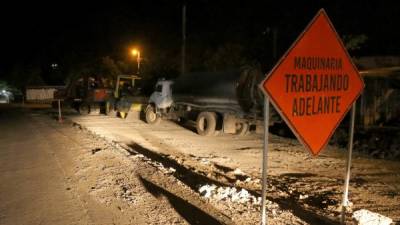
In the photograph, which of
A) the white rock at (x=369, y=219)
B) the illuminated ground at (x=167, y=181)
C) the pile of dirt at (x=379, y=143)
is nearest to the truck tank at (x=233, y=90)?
the illuminated ground at (x=167, y=181)

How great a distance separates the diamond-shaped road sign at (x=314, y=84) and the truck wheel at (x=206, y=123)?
11.6 m

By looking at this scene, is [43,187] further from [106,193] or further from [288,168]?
[288,168]

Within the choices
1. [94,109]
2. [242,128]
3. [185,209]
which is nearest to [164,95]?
[242,128]

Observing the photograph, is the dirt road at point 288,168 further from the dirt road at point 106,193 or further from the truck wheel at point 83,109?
the truck wheel at point 83,109

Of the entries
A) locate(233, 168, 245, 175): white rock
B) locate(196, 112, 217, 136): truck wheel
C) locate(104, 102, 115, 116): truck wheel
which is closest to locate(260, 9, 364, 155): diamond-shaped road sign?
locate(233, 168, 245, 175): white rock

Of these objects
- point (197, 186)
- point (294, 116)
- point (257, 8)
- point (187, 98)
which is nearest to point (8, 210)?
point (197, 186)

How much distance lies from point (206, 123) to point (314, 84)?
12369mm

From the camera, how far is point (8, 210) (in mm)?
7090

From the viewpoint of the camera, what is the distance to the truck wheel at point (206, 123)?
17.8m

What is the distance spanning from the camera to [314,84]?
5.90 meters

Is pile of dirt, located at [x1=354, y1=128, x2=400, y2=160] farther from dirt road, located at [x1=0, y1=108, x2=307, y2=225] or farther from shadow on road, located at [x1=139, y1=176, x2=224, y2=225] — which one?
shadow on road, located at [x1=139, y1=176, x2=224, y2=225]

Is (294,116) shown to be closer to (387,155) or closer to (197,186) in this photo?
(197,186)

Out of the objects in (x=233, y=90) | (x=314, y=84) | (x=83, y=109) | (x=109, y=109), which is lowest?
(x=83, y=109)

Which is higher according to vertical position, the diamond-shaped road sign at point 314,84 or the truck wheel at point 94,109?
the diamond-shaped road sign at point 314,84
